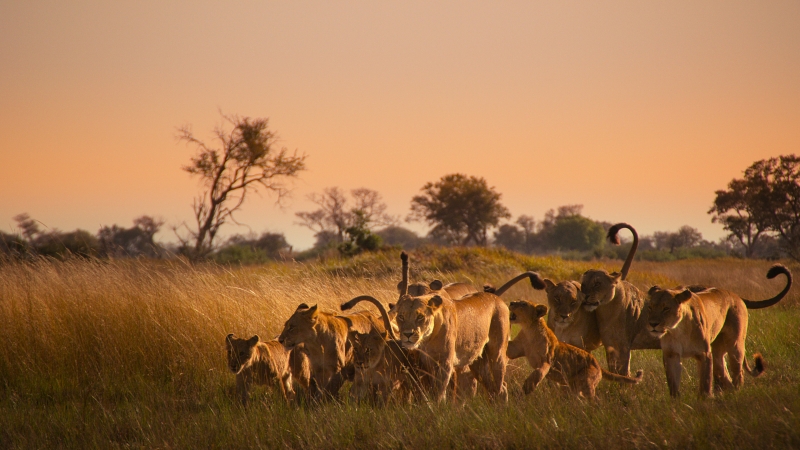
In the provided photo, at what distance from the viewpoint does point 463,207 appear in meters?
49.6

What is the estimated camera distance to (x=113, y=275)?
10273mm

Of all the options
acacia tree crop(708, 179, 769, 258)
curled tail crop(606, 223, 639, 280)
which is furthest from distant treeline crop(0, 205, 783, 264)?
curled tail crop(606, 223, 639, 280)

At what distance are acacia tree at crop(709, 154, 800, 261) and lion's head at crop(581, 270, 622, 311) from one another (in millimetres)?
33911

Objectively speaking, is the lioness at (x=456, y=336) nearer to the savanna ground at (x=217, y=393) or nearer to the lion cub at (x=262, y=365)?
the savanna ground at (x=217, y=393)

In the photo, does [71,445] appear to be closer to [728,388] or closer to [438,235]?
[728,388]

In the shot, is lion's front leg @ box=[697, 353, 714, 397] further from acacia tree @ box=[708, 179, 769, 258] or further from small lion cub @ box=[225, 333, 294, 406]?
acacia tree @ box=[708, 179, 769, 258]

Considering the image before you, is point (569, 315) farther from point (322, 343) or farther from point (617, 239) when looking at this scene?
point (322, 343)

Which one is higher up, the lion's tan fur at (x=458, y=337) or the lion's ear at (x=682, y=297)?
the lion's ear at (x=682, y=297)

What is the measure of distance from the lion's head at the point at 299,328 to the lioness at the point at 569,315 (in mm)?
1774

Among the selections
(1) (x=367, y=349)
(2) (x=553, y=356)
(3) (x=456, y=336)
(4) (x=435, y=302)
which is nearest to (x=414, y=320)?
(4) (x=435, y=302)

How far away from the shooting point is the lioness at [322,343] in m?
6.30

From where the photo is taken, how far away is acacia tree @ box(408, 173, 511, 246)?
49438 mm

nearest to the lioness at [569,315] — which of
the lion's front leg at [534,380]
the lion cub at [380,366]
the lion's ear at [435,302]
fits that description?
the lion's front leg at [534,380]

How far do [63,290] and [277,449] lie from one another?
5375 mm
